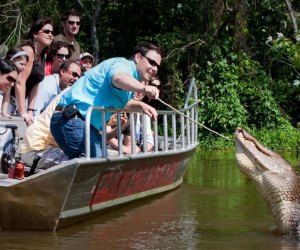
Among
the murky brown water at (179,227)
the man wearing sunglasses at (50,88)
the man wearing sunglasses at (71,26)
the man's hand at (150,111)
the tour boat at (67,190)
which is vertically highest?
the man wearing sunglasses at (71,26)

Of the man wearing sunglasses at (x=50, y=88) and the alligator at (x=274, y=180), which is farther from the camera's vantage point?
the man wearing sunglasses at (x=50, y=88)

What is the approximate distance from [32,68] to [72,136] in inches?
98.6

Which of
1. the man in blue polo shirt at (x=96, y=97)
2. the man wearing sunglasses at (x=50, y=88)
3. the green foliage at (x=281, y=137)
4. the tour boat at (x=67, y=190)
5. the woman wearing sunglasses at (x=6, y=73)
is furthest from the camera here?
the green foliage at (x=281, y=137)

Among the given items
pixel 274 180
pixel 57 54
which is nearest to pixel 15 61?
pixel 57 54

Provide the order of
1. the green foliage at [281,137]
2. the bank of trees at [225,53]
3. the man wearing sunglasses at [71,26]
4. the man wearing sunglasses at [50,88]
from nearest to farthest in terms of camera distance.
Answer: the man wearing sunglasses at [50,88] → the man wearing sunglasses at [71,26] → the green foliage at [281,137] → the bank of trees at [225,53]

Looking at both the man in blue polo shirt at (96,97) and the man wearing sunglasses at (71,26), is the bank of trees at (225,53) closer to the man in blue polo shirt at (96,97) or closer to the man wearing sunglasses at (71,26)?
the man wearing sunglasses at (71,26)

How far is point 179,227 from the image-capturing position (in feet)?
26.5

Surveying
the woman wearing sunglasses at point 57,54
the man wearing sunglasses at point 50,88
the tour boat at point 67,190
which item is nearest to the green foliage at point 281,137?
the woman wearing sunglasses at point 57,54

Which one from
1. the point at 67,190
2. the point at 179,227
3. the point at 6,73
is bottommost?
the point at 179,227

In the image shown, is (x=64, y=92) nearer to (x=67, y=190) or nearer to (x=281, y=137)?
(x=67, y=190)

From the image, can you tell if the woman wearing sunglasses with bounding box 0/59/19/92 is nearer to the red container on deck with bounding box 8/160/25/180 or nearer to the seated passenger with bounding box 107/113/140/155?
the seated passenger with bounding box 107/113/140/155

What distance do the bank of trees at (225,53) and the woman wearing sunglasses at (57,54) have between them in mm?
10677

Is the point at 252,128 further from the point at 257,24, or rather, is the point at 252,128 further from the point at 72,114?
the point at 72,114

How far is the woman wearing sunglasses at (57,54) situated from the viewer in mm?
10828
